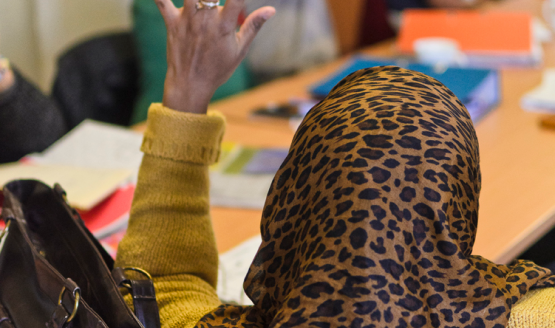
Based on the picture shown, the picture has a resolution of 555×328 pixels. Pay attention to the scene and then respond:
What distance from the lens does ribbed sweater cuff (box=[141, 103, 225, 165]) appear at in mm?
640

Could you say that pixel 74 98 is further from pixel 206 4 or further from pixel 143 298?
pixel 143 298

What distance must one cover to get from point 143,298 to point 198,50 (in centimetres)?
30

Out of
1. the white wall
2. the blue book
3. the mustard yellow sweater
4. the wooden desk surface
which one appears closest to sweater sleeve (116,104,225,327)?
the mustard yellow sweater

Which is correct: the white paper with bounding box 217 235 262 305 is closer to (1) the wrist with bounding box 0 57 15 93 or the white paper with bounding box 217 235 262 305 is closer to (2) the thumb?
(2) the thumb

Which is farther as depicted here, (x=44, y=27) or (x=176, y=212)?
(x=44, y=27)

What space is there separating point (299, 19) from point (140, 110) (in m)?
0.70

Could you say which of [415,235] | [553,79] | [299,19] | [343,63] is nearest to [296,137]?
[415,235]

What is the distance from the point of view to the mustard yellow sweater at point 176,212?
1.95 feet

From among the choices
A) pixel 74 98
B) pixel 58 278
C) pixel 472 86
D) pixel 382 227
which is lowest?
pixel 74 98

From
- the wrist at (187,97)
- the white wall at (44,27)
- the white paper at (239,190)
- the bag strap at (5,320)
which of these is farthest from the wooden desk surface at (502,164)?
the white wall at (44,27)

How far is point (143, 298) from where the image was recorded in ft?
1.69

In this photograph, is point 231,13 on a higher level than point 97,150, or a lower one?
higher

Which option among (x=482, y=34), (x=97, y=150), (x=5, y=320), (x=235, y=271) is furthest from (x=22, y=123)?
(x=482, y=34)

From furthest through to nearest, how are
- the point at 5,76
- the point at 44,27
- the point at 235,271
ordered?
the point at 44,27 < the point at 5,76 < the point at 235,271
